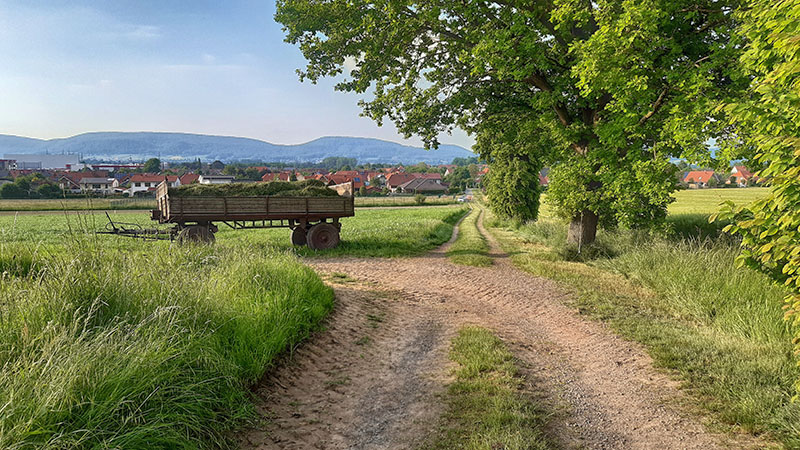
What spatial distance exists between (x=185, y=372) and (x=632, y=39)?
920 cm

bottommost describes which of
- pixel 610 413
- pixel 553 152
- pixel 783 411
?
pixel 610 413

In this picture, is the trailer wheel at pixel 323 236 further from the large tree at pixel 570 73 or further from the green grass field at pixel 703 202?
the green grass field at pixel 703 202

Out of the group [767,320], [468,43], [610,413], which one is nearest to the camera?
[610,413]

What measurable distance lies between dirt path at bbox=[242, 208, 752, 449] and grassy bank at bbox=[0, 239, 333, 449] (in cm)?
47

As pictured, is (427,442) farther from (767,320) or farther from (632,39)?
(632,39)

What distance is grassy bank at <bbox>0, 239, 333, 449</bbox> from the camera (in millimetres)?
2486

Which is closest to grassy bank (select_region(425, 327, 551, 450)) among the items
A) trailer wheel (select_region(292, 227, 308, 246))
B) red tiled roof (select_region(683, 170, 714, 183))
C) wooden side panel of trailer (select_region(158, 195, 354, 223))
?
wooden side panel of trailer (select_region(158, 195, 354, 223))

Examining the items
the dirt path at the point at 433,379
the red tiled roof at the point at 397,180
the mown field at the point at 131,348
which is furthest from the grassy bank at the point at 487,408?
the red tiled roof at the point at 397,180

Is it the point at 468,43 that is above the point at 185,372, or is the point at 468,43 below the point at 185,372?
above

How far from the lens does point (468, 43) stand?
11.1 meters

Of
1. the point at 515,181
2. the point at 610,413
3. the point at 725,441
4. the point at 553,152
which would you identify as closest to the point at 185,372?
the point at 610,413

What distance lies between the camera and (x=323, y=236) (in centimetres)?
1360

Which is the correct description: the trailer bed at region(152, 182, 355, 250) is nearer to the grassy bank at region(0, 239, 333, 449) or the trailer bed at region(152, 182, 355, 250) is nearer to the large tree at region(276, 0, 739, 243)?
the large tree at region(276, 0, 739, 243)

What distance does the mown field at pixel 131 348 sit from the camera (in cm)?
249
